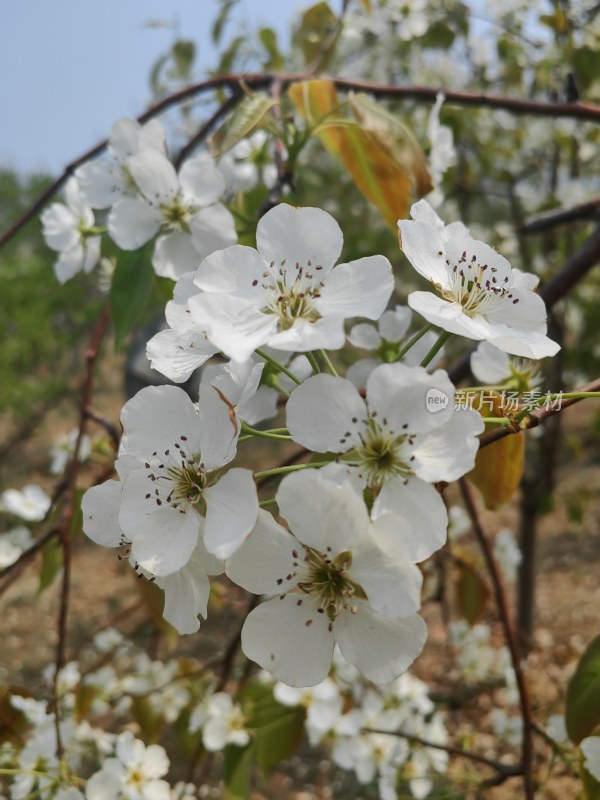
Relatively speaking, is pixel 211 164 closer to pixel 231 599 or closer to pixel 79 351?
pixel 231 599

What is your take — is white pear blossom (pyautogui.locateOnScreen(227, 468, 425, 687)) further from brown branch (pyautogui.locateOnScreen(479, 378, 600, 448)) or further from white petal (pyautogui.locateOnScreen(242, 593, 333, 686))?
brown branch (pyautogui.locateOnScreen(479, 378, 600, 448))

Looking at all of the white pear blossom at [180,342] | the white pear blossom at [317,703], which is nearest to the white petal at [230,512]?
the white pear blossom at [180,342]

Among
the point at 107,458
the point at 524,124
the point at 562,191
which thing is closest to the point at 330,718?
the point at 107,458

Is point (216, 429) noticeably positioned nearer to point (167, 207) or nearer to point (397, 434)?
point (397, 434)

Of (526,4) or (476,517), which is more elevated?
(526,4)

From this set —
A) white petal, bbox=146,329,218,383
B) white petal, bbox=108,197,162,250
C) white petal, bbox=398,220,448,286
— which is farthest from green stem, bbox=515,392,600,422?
white petal, bbox=108,197,162,250

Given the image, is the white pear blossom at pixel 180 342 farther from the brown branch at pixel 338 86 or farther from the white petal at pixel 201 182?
the brown branch at pixel 338 86
